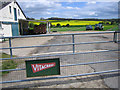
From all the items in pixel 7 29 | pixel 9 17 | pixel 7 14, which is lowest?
pixel 7 29

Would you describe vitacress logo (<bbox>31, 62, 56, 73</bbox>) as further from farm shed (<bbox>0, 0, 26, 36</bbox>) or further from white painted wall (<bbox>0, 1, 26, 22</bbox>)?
white painted wall (<bbox>0, 1, 26, 22</bbox>)

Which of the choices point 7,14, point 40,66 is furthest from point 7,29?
point 40,66

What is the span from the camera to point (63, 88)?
12.3 feet

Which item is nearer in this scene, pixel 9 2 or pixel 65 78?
pixel 65 78

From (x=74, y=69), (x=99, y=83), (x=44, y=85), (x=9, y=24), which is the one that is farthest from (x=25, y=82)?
(x=9, y=24)

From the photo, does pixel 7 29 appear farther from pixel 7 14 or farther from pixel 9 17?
pixel 7 14

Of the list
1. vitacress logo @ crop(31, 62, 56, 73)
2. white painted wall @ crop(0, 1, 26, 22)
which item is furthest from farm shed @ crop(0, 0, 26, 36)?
vitacress logo @ crop(31, 62, 56, 73)

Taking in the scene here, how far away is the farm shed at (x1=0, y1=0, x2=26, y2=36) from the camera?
18.1m

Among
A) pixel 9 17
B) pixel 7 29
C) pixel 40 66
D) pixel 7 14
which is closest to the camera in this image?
pixel 40 66

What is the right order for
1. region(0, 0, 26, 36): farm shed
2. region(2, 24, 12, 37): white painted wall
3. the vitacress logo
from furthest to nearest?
region(2, 24, 12, 37): white painted wall, region(0, 0, 26, 36): farm shed, the vitacress logo

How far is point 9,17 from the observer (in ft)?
65.5

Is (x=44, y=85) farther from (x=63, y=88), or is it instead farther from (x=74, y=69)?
(x=74, y=69)

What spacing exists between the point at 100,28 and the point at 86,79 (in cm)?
3568

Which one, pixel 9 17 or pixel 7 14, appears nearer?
pixel 7 14
